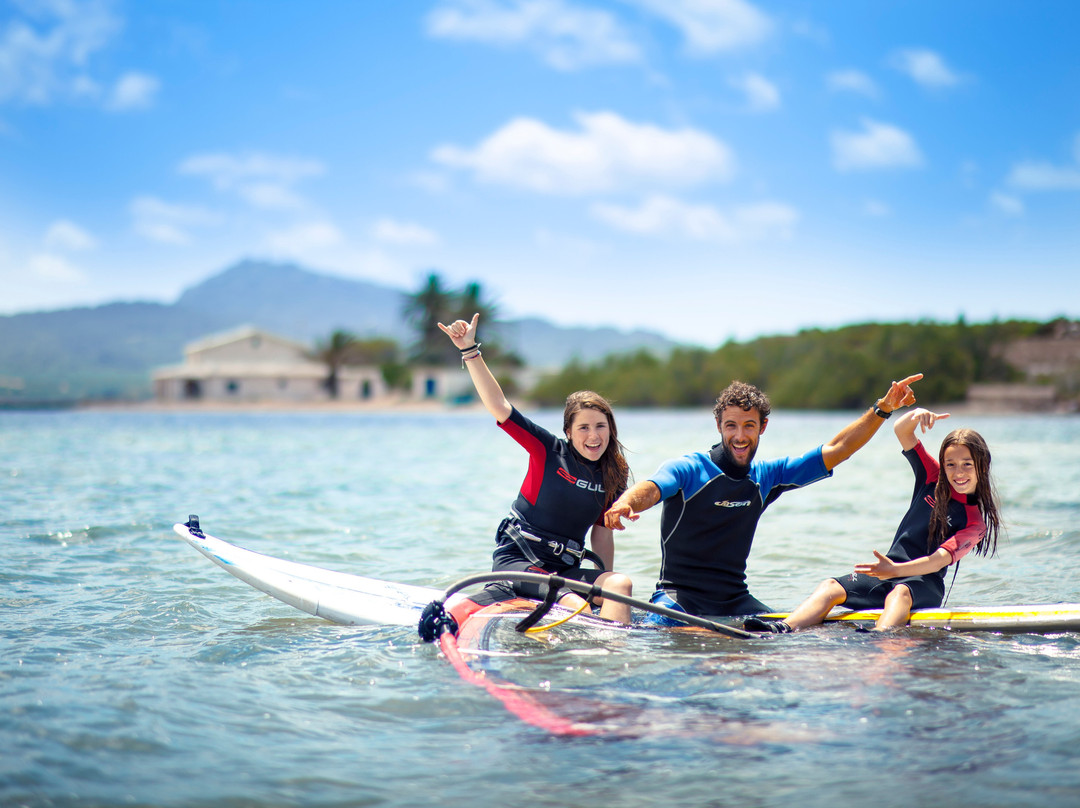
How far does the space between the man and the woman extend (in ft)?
0.94

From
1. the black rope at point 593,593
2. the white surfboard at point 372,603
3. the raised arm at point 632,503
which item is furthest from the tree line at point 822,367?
the raised arm at point 632,503

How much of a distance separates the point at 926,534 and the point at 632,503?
2.12 metres

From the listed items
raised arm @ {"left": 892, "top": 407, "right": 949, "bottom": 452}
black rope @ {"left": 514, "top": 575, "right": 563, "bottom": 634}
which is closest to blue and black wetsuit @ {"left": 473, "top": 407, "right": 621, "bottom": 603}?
black rope @ {"left": 514, "top": 575, "right": 563, "bottom": 634}

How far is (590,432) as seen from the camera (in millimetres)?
4875

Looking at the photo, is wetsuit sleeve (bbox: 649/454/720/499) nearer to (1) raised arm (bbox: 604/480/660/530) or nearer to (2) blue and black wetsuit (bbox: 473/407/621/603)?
(1) raised arm (bbox: 604/480/660/530)

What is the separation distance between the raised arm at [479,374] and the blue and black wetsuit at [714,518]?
95cm

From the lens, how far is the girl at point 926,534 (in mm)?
5141

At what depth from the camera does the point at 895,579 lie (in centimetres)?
549

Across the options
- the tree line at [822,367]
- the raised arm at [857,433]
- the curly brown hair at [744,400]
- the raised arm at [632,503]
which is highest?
the tree line at [822,367]

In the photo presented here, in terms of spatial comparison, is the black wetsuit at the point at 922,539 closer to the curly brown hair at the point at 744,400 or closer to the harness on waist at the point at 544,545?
the curly brown hair at the point at 744,400

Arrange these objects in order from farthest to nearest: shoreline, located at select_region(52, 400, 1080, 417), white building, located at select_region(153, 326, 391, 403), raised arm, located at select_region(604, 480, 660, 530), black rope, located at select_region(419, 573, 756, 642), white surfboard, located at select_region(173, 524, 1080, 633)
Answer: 1. white building, located at select_region(153, 326, 391, 403)
2. shoreline, located at select_region(52, 400, 1080, 417)
3. white surfboard, located at select_region(173, 524, 1080, 633)
4. black rope, located at select_region(419, 573, 756, 642)
5. raised arm, located at select_region(604, 480, 660, 530)

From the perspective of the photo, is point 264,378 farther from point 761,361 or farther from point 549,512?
point 549,512

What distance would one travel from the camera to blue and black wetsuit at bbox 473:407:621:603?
4.93m

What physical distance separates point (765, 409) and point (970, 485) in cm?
146
